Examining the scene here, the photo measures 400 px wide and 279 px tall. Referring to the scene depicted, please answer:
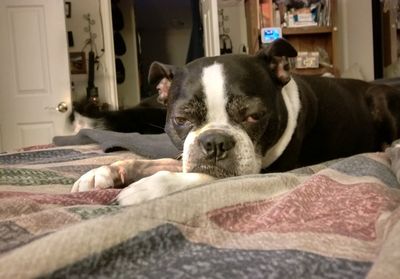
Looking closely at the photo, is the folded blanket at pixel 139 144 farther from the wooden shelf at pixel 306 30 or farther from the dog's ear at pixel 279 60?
the wooden shelf at pixel 306 30

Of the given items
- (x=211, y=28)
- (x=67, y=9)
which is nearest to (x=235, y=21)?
(x=211, y=28)

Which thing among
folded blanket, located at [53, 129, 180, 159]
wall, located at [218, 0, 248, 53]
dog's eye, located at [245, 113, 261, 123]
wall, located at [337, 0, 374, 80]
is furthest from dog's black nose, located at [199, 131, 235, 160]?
wall, located at [337, 0, 374, 80]

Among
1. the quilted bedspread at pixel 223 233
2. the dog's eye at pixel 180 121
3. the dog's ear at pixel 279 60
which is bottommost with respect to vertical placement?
the quilted bedspread at pixel 223 233

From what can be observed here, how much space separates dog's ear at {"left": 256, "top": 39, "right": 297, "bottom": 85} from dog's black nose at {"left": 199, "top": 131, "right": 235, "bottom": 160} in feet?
1.11

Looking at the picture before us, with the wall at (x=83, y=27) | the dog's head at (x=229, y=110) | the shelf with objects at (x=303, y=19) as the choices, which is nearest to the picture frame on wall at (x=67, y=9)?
the wall at (x=83, y=27)

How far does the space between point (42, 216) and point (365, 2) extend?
418cm

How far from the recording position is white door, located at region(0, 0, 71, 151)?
404 centimetres

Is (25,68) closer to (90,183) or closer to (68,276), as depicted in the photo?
(90,183)

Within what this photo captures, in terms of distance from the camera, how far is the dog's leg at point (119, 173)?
109 cm

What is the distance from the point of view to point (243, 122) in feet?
4.14

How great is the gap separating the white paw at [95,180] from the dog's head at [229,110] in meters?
0.20

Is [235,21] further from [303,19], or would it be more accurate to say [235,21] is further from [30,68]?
[30,68]

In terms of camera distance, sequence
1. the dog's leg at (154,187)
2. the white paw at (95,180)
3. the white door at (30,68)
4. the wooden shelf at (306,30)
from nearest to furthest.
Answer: the dog's leg at (154,187) < the white paw at (95,180) < the wooden shelf at (306,30) < the white door at (30,68)

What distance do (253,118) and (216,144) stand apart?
161mm
